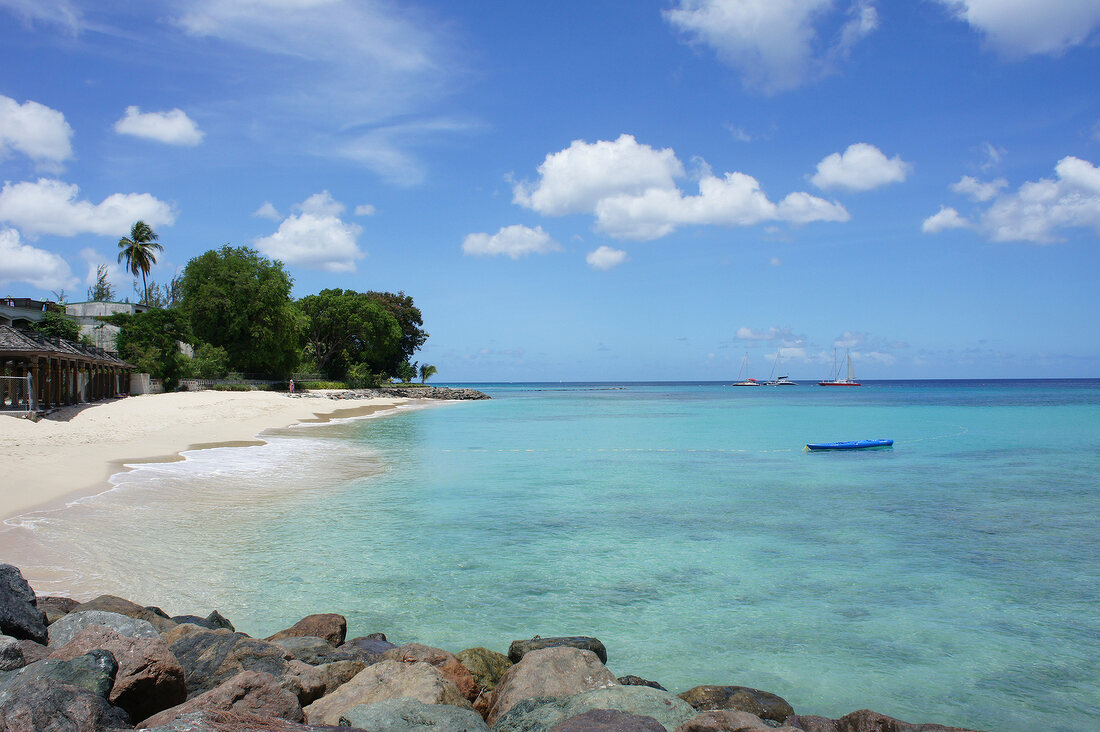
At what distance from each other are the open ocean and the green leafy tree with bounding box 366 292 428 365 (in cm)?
6002

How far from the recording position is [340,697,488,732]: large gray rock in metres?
4.29

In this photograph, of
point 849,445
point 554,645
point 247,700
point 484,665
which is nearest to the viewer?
point 247,700

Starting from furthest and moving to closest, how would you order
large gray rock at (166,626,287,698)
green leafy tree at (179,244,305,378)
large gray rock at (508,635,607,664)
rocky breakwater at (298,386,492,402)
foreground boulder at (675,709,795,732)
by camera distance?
rocky breakwater at (298,386,492,402) < green leafy tree at (179,244,305,378) < large gray rock at (508,635,607,664) < large gray rock at (166,626,287,698) < foreground boulder at (675,709,795,732)

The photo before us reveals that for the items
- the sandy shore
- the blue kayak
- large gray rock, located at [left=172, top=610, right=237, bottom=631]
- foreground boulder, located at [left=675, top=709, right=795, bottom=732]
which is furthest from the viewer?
the blue kayak

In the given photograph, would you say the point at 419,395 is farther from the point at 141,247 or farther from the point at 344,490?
the point at 344,490

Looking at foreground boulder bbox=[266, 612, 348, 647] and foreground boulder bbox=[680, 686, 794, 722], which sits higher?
foreground boulder bbox=[266, 612, 348, 647]

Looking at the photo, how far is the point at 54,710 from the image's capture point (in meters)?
3.65

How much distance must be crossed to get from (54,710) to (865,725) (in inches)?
195

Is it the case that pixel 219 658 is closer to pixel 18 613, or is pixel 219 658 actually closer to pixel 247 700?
pixel 247 700

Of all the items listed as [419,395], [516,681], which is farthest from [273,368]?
[516,681]

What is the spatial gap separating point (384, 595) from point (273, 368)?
50688 millimetres

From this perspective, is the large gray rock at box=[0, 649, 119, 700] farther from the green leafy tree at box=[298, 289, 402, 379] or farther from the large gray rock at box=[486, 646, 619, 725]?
the green leafy tree at box=[298, 289, 402, 379]

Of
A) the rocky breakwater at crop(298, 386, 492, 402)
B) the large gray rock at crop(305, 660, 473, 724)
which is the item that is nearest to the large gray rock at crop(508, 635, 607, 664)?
the large gray rock at crop(305, 660, 473, 724)

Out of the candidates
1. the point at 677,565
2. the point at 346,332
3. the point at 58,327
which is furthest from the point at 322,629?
the point at 346,332
